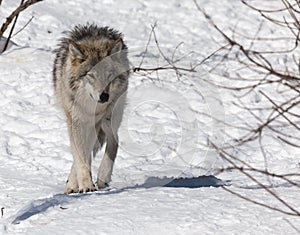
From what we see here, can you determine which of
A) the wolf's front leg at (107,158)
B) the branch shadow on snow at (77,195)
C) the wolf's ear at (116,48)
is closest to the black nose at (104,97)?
the wolf's ear at (116,48)

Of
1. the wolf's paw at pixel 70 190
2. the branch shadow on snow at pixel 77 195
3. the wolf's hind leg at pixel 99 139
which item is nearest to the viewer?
the branch shadow on snow at pixel 77 195

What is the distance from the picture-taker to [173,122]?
9633 mm

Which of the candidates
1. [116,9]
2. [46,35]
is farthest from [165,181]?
[116,9]

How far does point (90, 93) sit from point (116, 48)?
50 cm

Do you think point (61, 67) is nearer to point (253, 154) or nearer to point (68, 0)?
point (253, 154)

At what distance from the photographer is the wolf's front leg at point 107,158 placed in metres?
7.17

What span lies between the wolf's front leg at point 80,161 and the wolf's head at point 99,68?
45cm

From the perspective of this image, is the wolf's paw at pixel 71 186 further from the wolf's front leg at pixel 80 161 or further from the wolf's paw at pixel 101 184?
the wolf's paw at pixel 101 184

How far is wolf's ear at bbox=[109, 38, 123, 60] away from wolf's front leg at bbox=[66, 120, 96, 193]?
0.78 m

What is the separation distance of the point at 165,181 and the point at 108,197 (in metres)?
1.62

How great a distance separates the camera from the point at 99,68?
6746 mm

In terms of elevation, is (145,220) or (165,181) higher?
(165,181)

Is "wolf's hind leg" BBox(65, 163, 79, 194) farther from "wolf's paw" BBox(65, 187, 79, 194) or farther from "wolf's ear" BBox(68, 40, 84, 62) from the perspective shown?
"wolf's ear" BBox(68, 40, 84, 62)

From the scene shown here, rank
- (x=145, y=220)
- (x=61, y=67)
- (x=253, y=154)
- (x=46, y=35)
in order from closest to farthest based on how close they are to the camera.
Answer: (x=145, y=220), (x=61, y=67), (x=253, y=154), (x=46, y=35)
